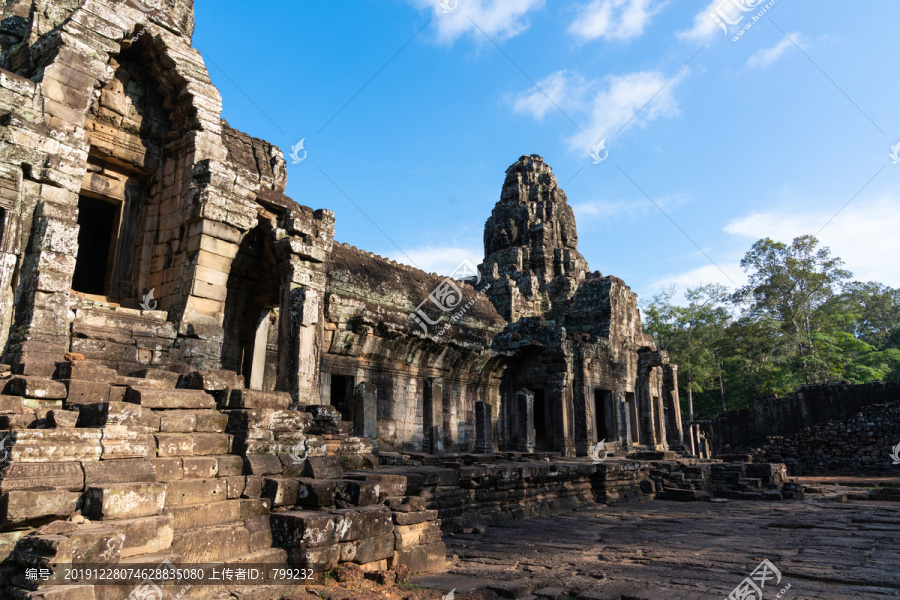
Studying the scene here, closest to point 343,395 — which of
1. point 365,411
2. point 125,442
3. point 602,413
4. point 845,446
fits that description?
point 365,411

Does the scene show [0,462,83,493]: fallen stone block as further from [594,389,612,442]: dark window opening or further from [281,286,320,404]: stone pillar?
[594,389,612,442]: dark window opening

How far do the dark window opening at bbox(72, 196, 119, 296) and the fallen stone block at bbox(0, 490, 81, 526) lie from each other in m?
6.79

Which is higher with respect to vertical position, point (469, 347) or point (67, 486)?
point (469, 347)

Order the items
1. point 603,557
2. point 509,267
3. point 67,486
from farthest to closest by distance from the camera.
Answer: point 509,267 → point 603,557 → point 67,486

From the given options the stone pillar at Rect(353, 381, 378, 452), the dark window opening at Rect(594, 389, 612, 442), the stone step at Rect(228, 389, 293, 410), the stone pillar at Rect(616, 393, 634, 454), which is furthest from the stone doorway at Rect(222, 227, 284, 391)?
the stone pillar at Rect(616, 393, 634, 454)

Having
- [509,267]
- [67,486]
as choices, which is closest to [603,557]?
[67,486]

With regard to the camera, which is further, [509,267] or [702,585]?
[509,267]

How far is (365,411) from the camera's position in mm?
12328

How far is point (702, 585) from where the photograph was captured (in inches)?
193

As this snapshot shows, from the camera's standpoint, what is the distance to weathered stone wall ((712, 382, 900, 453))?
23484mm

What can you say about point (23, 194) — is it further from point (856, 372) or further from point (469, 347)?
point (856, 372)

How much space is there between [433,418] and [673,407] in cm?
1179

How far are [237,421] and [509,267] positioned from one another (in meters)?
19.0

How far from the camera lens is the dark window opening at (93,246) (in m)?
9.46
